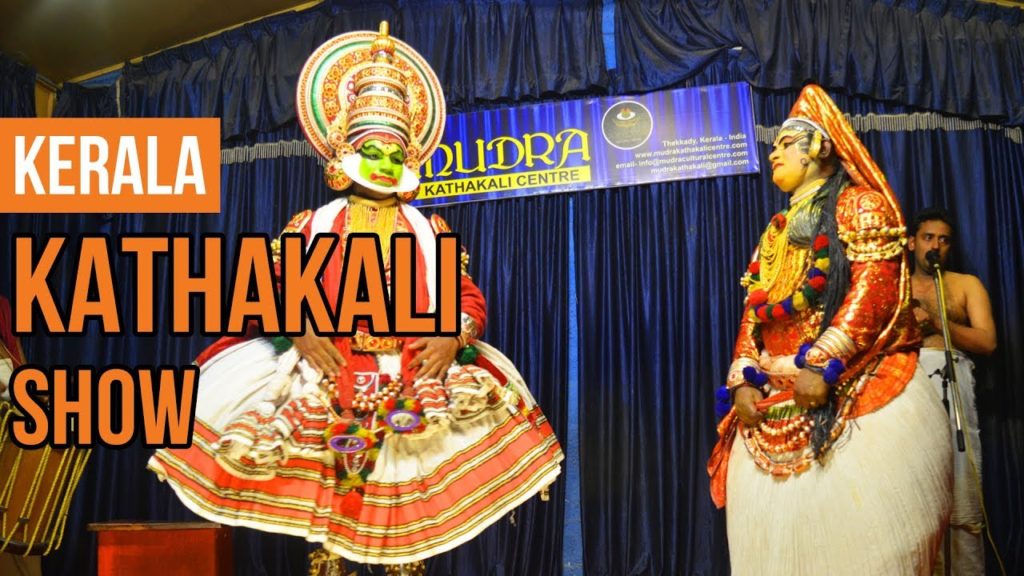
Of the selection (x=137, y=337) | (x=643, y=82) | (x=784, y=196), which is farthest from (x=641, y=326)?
(x=137, y=337)

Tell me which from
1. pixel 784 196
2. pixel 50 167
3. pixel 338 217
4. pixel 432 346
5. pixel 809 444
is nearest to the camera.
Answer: pixel 809 444

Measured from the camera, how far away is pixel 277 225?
18.7 ft

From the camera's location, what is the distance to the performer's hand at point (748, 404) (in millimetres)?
3273

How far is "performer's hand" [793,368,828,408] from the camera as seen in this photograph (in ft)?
10.0

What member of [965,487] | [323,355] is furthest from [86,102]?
[965,487]

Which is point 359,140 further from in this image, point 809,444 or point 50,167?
point 50,167

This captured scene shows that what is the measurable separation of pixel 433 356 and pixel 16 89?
3.62 metres

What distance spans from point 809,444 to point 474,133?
116 inches

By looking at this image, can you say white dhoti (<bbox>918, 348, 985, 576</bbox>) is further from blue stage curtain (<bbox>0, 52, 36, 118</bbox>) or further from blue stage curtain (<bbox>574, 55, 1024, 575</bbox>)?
blue stage curtain (<bbox>0, 52, 36, 118</bbox>)

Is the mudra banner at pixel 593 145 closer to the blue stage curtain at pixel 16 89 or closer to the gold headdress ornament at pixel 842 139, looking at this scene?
the gold headdress ornament at pixel 842 139

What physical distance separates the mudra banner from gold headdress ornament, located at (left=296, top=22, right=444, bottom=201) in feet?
4.06

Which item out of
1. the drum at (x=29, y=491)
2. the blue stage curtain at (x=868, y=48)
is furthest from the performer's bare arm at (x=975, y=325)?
the drum at (x=29, y=491)

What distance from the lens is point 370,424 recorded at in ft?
11.1

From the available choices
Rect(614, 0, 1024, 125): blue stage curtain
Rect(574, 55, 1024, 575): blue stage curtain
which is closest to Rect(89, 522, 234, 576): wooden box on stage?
Rect(574, 55, 1024, 575): blue stage curtain
